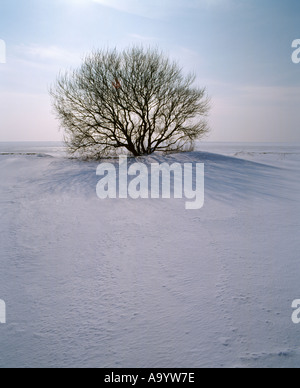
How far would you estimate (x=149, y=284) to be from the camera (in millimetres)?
3109

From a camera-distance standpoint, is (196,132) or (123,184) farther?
(196,132)

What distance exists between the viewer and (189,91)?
15234mm

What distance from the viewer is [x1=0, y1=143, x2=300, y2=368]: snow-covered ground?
2.17 metres

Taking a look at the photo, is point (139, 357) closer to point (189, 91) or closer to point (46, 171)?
point (46, 171)

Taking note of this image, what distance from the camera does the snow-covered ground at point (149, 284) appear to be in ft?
7.13

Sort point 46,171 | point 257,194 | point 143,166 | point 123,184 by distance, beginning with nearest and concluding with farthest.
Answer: point 257,194 < point 123,184 < point 46,171 < point 143,166

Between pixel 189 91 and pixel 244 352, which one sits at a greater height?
pixel 189 91

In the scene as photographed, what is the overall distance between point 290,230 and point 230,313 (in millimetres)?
2931

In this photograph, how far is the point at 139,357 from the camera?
209 centimetres

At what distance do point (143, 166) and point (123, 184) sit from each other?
134 inches
